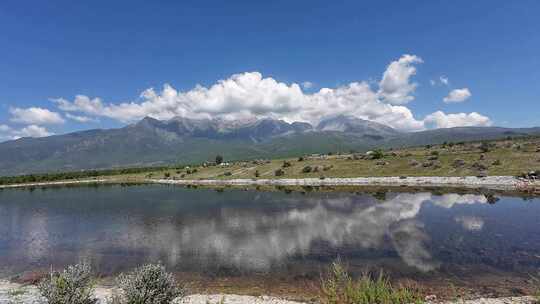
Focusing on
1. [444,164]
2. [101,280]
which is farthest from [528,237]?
[444,164]

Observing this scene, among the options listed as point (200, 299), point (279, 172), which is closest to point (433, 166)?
point (279, 172)

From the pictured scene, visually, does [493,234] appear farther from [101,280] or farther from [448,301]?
[101,280]

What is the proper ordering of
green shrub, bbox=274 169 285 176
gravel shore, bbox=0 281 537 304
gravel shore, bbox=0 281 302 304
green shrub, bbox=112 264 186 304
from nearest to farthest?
green shrub, bbox=112 264 186 304 → gravel shore, bbox=0 281 537 304 → gravel shore, bbox=0 281 302 304 → green shrub, bbox=274 169 285 176

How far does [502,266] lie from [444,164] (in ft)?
269

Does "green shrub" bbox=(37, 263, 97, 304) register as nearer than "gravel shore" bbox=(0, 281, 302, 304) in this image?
Yes

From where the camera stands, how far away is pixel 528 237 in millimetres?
34500

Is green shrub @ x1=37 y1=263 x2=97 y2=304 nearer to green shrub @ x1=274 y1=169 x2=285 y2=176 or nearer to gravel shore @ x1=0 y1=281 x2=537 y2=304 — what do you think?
gravel shore @ x1=0 y1=281 x2=537 y2=304

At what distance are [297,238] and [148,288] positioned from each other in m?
24.9

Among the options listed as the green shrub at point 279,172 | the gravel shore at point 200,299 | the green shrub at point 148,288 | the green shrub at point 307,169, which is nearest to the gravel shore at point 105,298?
the gravel shore at point 200,299

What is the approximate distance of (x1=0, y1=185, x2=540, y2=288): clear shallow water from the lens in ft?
91.1

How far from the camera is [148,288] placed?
49.3ft

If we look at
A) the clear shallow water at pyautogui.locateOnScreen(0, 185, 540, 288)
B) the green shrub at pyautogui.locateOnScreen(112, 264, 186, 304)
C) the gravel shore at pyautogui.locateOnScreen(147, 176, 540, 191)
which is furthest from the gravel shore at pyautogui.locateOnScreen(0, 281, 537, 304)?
the gravel shore at pyautogui.locateOnScreen(147, 176, 540, 191)

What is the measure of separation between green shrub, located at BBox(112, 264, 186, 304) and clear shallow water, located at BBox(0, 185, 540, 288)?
1123 centimetres

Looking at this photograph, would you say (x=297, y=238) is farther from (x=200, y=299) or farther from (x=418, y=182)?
(x=418, y=182)
